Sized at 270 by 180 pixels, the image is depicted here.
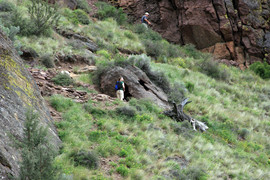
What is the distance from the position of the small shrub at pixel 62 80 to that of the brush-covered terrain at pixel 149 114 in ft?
0.17

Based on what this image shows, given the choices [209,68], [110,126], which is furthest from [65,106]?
[209,68]

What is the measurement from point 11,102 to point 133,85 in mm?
8065

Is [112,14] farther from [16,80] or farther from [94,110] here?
[16,80]

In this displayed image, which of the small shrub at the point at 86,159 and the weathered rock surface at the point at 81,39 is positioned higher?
the weathered rock surface at the point at 81,39

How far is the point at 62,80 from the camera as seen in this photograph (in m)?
11.4

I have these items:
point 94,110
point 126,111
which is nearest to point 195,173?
point 126,111

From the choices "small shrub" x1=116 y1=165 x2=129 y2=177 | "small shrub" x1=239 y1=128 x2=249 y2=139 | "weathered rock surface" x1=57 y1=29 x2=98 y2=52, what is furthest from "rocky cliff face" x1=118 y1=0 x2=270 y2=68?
"small shrub" x1=116 y1=165 x2=129 y2=177

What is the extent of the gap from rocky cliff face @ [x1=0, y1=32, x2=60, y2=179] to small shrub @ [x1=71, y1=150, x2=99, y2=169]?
0.61 meters

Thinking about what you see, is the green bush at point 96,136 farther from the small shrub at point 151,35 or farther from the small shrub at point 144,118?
the small shrub at point 151,35

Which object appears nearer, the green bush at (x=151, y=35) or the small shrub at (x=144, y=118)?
the small shrub at (x=144, y=118)

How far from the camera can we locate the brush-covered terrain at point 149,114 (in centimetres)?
699

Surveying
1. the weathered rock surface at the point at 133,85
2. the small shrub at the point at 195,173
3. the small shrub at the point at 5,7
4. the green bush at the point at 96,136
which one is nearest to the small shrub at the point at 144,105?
the weathered rock surface at the point at 133,85

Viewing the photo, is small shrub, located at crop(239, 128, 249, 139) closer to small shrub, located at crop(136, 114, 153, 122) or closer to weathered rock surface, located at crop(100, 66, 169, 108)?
weathered rock surface, located at crop(100, 66, 169, 108)

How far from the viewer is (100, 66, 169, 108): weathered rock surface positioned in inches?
496
